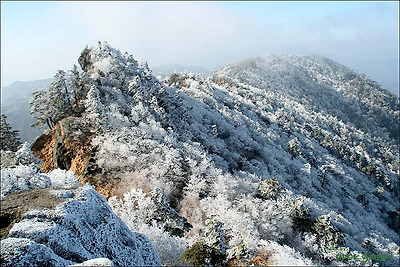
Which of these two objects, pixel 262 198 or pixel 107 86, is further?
pixel 107 86

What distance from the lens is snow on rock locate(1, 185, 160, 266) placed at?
13.1m

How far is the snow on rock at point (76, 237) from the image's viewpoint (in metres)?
13.1

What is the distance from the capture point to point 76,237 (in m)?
15.9

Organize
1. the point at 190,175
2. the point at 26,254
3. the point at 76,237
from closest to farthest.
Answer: the point at 26,254, the point at 76,237, the point at 190,175

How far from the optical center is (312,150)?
108 meters

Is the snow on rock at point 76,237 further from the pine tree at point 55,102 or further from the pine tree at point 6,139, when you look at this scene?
the pine tree at point 6,139

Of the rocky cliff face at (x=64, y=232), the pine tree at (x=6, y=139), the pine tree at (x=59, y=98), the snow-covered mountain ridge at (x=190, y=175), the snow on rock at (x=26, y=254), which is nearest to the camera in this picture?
the snow on rock at (x=26, y=254)

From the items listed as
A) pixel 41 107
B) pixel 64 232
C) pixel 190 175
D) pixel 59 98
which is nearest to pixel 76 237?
pixel 64 232

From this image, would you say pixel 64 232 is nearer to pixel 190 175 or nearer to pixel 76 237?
pixel 76 237

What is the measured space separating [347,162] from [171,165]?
102 m

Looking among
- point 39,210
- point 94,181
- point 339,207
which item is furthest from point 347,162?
point 39,210

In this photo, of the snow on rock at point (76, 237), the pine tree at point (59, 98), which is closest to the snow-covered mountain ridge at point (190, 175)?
the pine tree at point (59, 98)

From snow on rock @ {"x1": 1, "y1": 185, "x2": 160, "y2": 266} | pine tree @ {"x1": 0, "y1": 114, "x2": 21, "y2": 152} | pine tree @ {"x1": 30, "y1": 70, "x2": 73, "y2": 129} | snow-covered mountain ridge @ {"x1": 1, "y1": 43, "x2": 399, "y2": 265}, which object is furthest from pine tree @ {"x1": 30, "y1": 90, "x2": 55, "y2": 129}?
snow on rock @ {"x1": 1, "y1": 185, "x2": 160, "y2": 266}

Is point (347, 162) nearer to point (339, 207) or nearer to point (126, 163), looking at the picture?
point (339, 207)
